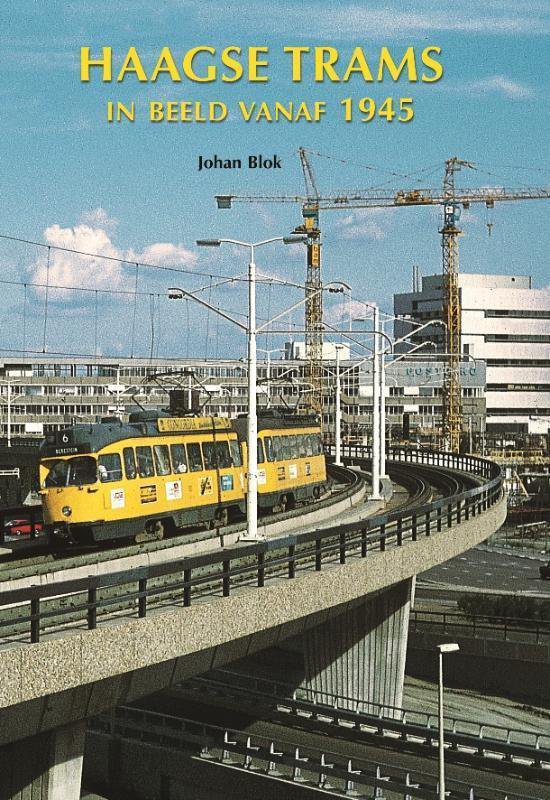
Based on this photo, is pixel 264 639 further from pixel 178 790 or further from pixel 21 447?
pixel 21 447

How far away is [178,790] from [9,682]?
760 inches

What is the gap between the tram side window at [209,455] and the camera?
3616 cm

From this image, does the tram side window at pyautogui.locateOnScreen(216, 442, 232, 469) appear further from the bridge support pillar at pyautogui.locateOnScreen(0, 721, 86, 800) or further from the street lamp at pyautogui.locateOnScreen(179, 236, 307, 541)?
the bridge support pillar at pyautogui.locateOnScreen(0, 721, 86, 800)

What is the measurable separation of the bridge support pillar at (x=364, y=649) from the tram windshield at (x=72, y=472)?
8.80m

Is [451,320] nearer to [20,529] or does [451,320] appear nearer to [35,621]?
[20,529]

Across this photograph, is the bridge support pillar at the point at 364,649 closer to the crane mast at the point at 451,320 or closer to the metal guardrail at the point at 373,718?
the metal guardrail at the point at 373,718

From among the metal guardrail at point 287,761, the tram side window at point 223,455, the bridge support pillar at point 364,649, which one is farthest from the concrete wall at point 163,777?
the tram side window at point 223,455

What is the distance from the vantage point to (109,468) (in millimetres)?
30219

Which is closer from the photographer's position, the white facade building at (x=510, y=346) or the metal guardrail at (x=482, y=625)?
the metal guardrail at (x=482, y=625)

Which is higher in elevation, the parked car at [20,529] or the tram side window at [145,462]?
the tram side window at [145,462]

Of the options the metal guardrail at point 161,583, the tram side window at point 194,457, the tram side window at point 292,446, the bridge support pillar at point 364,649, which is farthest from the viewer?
the tram side window at point 292,446

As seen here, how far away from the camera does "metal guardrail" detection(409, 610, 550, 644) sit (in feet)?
180

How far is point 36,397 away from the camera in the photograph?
16200 centimetres

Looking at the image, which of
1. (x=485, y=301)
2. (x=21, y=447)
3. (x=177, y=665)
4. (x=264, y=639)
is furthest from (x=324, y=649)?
(x=485, y=301)
